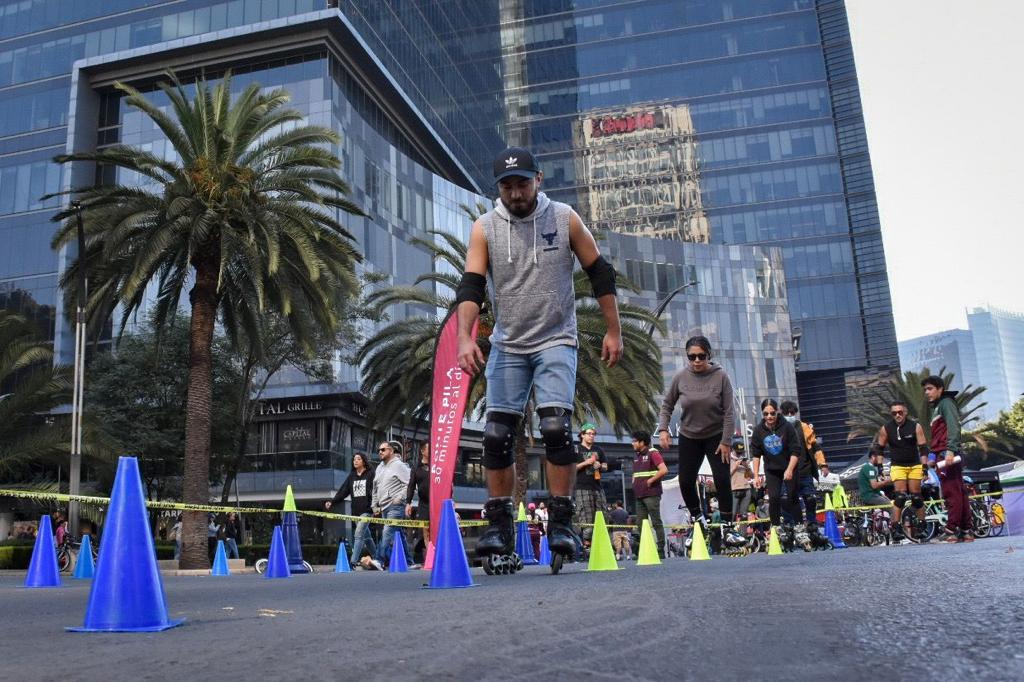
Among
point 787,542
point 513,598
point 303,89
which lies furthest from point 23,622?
point 303,89

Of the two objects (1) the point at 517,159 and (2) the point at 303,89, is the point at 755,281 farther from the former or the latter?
(1) the point at 517,159

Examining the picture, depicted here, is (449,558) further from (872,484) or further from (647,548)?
(872,484)

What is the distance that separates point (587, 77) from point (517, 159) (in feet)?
324

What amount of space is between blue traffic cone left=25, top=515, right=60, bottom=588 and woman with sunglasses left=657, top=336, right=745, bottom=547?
634cm

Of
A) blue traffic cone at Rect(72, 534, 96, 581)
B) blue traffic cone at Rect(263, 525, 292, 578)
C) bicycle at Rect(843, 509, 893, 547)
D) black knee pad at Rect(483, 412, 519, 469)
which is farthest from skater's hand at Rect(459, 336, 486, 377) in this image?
bicycle at Rect(843, 509, 893, 547)

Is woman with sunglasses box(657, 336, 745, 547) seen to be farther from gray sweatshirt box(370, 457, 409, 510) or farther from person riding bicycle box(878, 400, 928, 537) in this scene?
gray sweatshirt box(370, 457, 409, 510)

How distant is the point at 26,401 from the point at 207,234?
7.81m

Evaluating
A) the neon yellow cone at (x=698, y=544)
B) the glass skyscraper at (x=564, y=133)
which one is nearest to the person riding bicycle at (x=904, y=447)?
the neon yellow cone at (x=698, y=544)

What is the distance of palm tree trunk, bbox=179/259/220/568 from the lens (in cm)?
1950

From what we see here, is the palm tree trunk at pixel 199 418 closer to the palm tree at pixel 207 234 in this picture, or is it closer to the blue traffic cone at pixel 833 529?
the palm tree at pixel 207 234

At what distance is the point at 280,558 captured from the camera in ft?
36.8

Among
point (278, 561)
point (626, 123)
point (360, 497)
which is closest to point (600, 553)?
point (278, 561)

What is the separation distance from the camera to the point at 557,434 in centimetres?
520

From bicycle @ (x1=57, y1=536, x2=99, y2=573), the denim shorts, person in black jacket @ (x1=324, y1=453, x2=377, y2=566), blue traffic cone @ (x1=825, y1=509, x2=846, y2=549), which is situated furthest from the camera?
bicycle @ (x1=57, y1=536, x2=99, y2=573)
